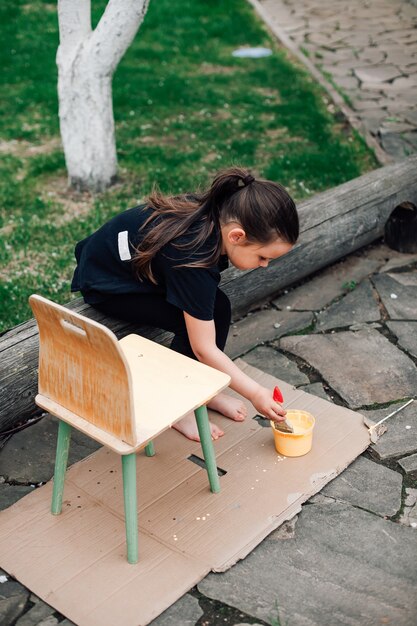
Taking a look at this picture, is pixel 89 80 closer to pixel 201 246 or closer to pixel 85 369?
pixel 201 246

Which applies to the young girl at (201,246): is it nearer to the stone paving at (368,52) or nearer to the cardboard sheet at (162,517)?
the cardboard sheet at (162,517)

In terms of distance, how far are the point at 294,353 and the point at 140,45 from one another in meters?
5.96

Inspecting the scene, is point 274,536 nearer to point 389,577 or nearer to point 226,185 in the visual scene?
point 389,577

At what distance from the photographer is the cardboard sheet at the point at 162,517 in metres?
2.65

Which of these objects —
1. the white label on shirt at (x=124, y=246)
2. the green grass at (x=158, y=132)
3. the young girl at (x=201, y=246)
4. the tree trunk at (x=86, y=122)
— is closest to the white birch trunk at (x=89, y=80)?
the tree trunk at (x=86, y=122)

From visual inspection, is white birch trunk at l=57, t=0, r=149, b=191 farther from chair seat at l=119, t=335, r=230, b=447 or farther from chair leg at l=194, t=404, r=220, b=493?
chair leg at l=194, t=404, r=220, b=493

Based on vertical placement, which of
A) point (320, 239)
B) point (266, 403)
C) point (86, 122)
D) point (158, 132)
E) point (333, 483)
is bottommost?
point (333, 483)

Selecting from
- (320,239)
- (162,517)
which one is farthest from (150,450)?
(320,239)

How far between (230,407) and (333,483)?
61cm

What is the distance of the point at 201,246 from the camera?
299 centimetres

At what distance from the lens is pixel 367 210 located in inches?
182

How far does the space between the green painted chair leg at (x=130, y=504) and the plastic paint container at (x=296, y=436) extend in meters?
0.78

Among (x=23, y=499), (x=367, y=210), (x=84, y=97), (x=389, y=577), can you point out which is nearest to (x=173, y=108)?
(x=84, y=97)

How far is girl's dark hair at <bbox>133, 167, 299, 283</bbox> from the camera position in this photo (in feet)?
9.64
